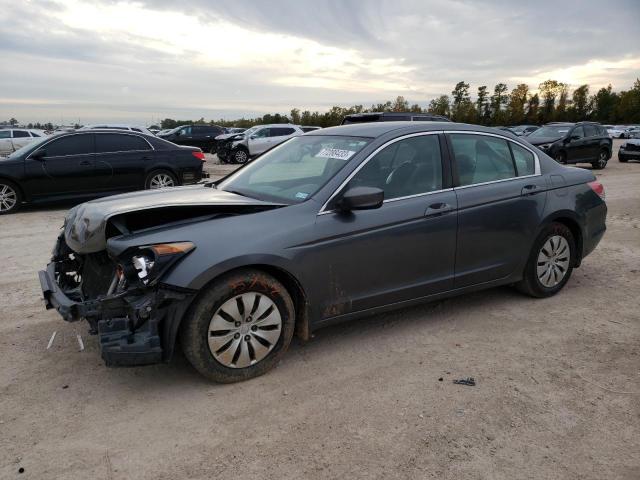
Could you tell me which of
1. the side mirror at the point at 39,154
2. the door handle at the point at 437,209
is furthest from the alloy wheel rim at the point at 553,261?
the side mirror at the point at 39,154

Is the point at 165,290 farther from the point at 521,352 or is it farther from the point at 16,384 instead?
the point at 521,352

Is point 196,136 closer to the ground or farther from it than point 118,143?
closer to the ground

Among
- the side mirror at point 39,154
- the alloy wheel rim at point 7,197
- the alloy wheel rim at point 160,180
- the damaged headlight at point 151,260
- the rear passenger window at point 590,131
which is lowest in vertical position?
the alloy wheel rim at point 7,197

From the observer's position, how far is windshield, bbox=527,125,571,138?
18714mm

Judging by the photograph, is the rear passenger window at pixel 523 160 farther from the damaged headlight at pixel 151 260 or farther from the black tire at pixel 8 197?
the black tire at pixel 8 197

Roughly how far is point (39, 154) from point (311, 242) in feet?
27.8

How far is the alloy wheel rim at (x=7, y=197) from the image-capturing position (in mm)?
9922

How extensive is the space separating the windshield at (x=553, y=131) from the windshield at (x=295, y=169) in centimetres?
1671

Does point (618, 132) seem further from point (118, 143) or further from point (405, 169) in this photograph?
point (405, 169)

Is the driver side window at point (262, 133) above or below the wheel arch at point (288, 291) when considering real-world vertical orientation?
above

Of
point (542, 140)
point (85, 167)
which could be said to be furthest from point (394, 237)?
point (542, 140)

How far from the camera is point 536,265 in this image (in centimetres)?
479

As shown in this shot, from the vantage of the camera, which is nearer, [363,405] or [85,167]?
[363,405]

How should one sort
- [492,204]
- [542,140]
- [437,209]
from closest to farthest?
[437,209], [492,204], [542,140]
